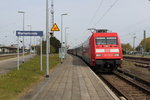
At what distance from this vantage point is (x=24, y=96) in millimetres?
8766

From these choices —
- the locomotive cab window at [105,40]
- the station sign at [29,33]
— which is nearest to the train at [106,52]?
the locomotive cab window at [105,40]

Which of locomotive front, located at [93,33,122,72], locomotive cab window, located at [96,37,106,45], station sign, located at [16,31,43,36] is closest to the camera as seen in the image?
station sign, located at [16,31,43,36]

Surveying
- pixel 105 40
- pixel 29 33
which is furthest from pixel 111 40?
pixel 29 33

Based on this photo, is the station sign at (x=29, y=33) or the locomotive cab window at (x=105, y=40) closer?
the station sign at (x=29, y=33)

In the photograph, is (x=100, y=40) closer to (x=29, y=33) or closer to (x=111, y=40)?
(x=111, y=40)

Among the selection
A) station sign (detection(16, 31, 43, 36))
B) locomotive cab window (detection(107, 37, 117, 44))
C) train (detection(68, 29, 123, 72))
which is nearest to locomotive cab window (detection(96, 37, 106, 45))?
train (detection(68, 29, 123, 72))

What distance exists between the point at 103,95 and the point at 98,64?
1117 centimetres

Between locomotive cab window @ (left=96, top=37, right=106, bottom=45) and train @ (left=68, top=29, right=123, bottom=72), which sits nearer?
train @ (left=68, top=29, right=123, bottom=72)

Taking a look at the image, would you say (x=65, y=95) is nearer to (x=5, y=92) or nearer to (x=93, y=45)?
→ (x=5, y=92)

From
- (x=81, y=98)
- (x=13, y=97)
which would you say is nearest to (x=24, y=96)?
(x=13, y=97)

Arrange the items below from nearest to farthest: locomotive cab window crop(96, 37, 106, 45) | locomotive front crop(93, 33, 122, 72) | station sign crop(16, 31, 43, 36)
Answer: station sign crop(16, 31, 43, 36)
locomotive front crop(93, 33, 122, 72)
locomotive cab window crop(96, 37, 106, 45)

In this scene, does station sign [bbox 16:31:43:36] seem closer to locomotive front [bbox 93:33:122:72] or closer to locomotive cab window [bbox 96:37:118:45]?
locomotive front [bbox 93:33:122:72]

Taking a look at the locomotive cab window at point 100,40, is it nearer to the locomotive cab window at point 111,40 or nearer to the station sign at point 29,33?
the locomotive cab window at point 111,40

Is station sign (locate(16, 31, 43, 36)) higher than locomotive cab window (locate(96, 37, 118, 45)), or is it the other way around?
station sign (locate(16, 31, 43, 36))
